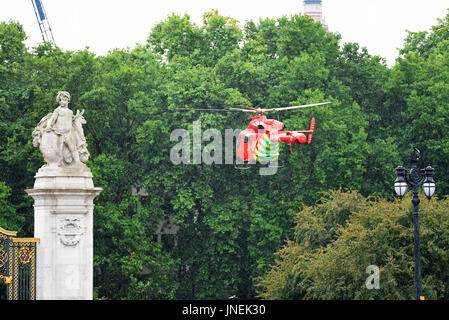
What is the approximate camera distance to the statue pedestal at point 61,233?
30266 millimetres

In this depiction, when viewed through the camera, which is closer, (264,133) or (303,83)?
(264,133)

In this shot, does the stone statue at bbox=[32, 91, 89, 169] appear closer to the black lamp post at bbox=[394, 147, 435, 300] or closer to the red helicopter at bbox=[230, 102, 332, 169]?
the black lamp post at bbox=[394, 147, 435, 300]

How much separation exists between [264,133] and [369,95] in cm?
1072

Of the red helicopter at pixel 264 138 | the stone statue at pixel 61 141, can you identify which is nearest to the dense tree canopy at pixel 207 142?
the red helicopter at pixel 264 138

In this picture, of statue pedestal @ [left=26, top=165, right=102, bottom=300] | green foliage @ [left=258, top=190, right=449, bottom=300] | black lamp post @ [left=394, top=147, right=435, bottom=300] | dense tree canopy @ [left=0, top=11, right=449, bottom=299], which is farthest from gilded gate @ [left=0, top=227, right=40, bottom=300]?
dense tree canopy @ [left=0, top=11, right=449, bottom=299]

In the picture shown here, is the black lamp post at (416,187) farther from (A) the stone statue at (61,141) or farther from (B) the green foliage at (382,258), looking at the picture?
(A) the stone statue at (61,141)

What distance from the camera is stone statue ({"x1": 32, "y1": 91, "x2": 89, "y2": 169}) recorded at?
101 ft

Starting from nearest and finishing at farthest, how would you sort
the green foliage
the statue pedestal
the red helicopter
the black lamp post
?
the black lamp post → the statue pedestal → the green foliage → the red helicopter

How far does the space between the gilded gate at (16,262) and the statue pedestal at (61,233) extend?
0.17m

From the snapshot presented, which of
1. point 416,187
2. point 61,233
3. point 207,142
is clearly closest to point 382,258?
point 416,187

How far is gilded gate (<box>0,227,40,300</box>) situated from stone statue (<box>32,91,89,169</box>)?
2.21 m
